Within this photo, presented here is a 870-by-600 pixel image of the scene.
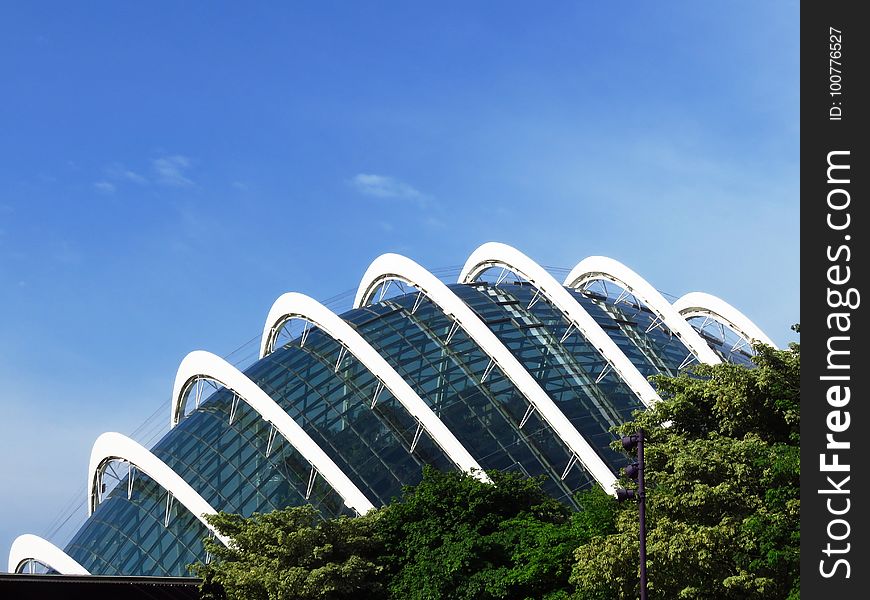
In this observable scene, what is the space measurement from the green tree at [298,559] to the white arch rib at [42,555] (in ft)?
39.5

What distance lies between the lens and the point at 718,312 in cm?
6681

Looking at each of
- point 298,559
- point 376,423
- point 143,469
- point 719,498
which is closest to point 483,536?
point 298,559

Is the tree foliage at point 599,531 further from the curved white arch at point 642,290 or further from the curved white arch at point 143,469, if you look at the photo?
the curved white arch at point 642,290

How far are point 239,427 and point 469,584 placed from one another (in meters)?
19.1

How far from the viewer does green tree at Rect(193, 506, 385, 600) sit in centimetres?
3922

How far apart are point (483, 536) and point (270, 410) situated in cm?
1346

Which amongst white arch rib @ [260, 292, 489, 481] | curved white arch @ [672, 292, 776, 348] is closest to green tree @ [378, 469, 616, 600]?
white arch rib @ [260, 292, 489, 481]

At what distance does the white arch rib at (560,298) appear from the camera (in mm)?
51844

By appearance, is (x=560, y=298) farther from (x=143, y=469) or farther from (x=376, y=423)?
(x=143, y=469)

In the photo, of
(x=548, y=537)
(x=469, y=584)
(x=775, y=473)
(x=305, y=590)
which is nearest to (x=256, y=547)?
(x=305, y=590)

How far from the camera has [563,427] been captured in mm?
48656

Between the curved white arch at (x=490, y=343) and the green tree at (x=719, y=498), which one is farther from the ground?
the curved white arch at (x=490, y=343)

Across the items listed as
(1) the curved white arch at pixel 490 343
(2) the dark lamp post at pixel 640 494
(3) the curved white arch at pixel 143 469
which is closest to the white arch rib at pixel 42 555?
(3) the curved white arch at pixel 143 469
